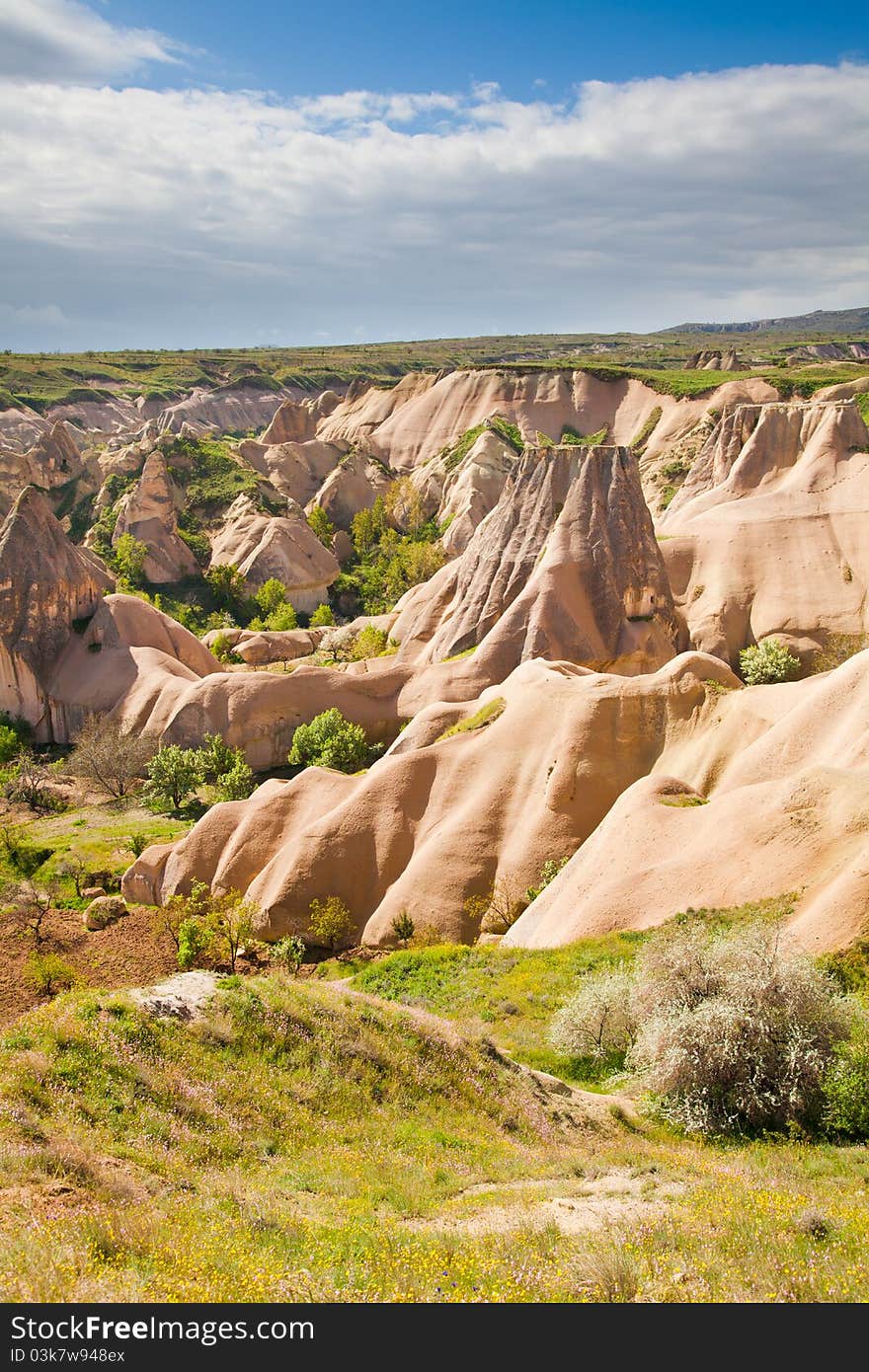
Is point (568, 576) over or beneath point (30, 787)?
over

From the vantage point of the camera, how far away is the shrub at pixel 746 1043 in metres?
14.8

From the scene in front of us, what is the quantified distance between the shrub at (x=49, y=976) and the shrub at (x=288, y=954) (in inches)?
237

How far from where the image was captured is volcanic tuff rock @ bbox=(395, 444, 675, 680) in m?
44.9

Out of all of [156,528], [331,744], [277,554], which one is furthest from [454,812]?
[156,528]

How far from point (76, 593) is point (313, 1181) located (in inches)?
2019

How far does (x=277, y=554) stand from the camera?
77.2 meters

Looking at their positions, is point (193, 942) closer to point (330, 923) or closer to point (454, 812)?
point (330, 923)

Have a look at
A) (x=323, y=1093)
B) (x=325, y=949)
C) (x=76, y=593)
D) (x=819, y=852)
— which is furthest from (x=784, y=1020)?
(x=76, y=593)

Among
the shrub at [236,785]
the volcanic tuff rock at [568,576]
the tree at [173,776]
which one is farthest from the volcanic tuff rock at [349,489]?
the shrub at [236,785]

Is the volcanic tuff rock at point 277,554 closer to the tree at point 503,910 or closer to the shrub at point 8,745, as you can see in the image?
the shrub at point 8,745

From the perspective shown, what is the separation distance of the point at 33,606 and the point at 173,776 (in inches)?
700

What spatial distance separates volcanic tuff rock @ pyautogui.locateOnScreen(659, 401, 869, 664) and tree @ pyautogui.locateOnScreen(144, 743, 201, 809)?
29.7 m
